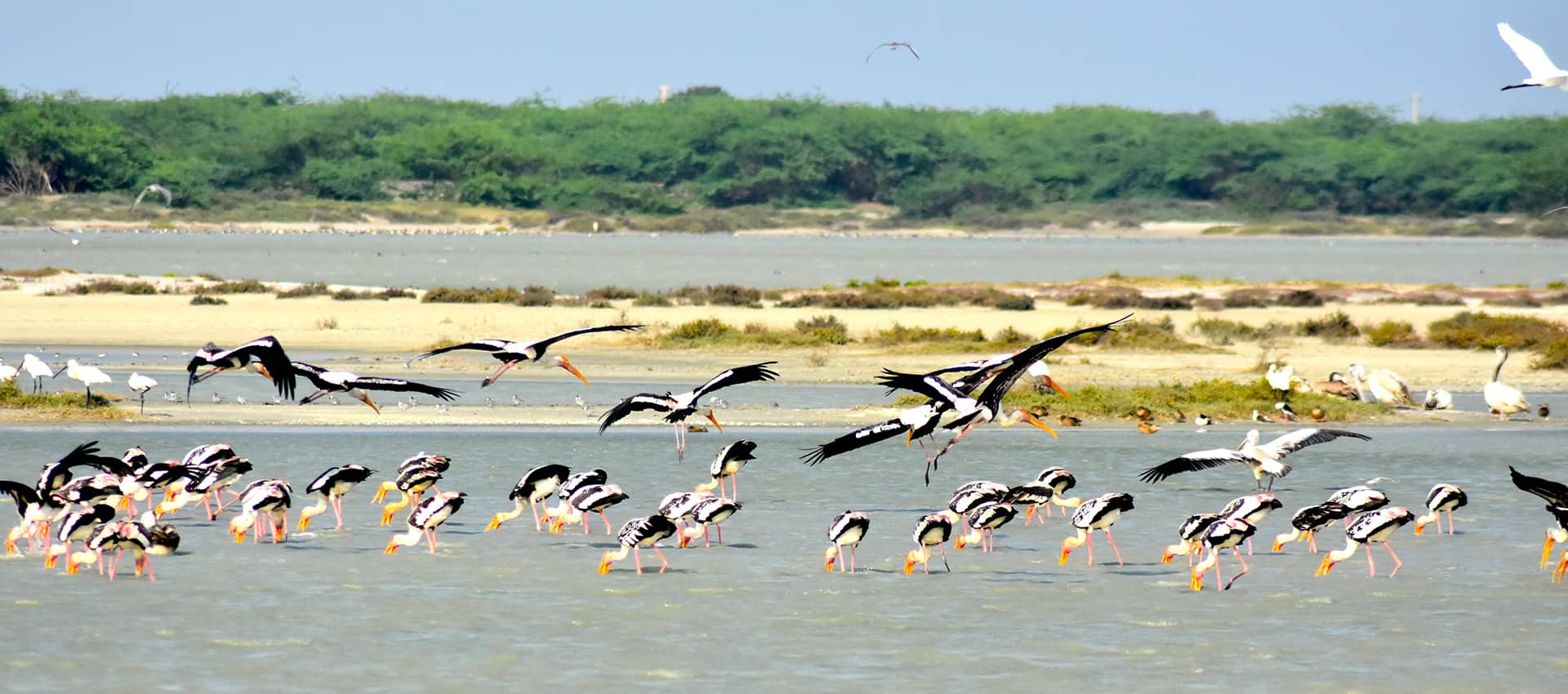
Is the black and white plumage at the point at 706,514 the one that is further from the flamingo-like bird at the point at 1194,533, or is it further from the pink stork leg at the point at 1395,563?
the pink stork leg at the point at 1395,563

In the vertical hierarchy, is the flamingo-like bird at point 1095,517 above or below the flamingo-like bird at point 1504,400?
below

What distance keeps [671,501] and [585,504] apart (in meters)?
0.58

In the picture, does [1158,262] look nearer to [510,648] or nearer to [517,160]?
[517,160]

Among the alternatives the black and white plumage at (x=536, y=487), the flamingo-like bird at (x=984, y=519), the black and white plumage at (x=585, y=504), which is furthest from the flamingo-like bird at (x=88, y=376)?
the flamingo-like bird at (x=984, y=519)

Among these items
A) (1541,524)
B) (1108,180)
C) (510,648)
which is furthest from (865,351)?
(1108,180)

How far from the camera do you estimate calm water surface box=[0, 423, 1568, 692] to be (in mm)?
9984

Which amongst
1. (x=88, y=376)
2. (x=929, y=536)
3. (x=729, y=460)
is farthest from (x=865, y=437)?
(x=88, y=376)

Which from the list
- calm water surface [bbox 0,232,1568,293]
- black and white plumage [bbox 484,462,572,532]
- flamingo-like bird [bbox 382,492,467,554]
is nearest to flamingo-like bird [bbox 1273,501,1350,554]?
black and white plumage [bbox 484,462,572,532]

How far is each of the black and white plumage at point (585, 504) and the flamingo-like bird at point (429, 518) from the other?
2.58ft

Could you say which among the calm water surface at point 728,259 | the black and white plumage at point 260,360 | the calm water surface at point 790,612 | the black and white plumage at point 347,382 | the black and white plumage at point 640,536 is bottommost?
the calm water surface at point 790,612

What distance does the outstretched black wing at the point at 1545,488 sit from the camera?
11.8m

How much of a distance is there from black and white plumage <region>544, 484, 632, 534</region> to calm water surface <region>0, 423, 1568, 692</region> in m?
0.15

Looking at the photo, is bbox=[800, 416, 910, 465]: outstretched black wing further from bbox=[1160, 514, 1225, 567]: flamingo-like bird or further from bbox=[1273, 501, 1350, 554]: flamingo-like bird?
bbox=[1273, 501, 1350, 554]: flamingo-like bird

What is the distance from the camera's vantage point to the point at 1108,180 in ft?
464
